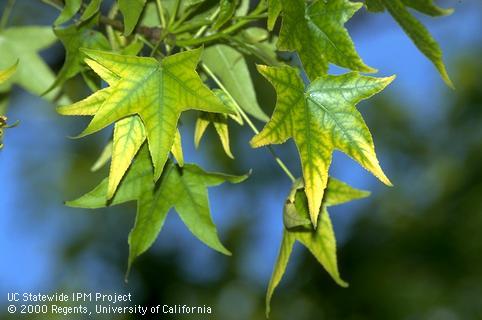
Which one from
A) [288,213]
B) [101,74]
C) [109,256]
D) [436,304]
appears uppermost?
[101,74]

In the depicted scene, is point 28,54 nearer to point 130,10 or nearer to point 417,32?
point 130,10

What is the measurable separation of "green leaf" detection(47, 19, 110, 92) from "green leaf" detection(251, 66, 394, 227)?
0.45m

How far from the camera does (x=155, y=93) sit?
1.17 meters

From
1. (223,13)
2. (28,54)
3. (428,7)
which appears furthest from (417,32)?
(28,54)

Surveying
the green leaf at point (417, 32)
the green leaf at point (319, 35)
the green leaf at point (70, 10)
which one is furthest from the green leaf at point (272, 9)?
the green leaf at point (70, 10)

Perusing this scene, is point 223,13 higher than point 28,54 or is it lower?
higher

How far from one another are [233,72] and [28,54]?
68cm

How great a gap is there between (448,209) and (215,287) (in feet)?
4.39

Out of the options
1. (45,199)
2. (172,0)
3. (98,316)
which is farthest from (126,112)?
(45,199)

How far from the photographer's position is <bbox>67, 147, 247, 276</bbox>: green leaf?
1431 millimetres

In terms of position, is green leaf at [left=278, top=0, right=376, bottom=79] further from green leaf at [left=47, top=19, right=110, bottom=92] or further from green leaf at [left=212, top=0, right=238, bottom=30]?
green leaf at [left=47, top=19, right=110, bottom=92]

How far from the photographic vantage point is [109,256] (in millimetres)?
3553

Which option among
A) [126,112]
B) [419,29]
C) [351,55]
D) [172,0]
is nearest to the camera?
[126,112]

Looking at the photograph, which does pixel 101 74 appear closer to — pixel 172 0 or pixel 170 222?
pixel 172 0
